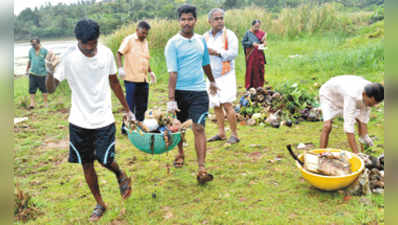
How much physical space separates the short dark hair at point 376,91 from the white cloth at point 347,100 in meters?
0.18

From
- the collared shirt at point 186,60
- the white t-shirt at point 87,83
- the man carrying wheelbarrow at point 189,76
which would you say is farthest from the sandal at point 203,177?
the white t-shirt at point 87,83

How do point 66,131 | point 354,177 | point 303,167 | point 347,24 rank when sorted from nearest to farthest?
point 354,177
point 303,167
point 66,131
point 347,24

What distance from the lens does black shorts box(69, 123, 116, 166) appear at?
2.84 metres

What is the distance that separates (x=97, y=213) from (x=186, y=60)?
71.7 inches

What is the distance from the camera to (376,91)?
10.1 ft

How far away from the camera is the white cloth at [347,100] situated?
3414 mm

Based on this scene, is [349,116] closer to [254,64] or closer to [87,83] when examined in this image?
[87,83]

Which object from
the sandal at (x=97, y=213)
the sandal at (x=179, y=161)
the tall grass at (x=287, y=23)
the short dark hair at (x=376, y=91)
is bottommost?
the sandal at (x=97, y=213)

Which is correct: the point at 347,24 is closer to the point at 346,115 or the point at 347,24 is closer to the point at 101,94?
the point at 346,115

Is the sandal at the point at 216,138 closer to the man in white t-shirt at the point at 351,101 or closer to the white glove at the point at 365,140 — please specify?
the man in white t-shirt at the point at 351,101

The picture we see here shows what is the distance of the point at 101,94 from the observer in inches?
111

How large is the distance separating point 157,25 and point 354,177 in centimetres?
1047

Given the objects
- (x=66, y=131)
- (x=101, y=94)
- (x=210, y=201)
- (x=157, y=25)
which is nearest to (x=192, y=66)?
(x=101, y=94)

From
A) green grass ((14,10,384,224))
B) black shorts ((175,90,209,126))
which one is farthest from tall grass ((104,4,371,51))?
black shorts ((175,90,209,126))
